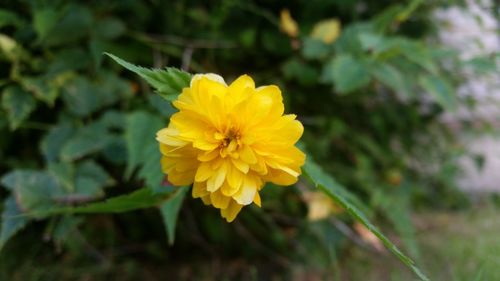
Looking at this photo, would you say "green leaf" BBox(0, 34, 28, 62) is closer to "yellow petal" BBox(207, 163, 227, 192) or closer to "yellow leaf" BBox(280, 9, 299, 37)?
"yellow leaf" BBox(280, 9, 299, 37)

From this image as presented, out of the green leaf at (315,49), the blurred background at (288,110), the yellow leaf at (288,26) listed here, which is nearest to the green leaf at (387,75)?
the blurred background at (288,110)

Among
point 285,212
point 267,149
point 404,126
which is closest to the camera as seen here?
point 267,149

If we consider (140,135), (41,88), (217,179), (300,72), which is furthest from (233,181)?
(300,72)

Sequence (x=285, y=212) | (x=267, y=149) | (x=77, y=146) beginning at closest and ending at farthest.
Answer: (x=267, y=149), (x=77, y=146), (x=285, y=212)

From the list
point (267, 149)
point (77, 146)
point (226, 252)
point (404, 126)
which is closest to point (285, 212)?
point (226, 252)

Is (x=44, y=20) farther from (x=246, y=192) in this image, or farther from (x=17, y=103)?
(x=246, y=192)

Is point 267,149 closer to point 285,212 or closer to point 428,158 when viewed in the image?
point 285,212

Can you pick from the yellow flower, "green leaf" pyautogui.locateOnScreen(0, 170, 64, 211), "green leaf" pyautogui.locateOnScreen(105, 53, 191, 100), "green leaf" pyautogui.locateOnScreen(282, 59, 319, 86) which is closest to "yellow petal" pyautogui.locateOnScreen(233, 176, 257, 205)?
the yellow flower

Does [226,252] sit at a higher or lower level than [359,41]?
lower
